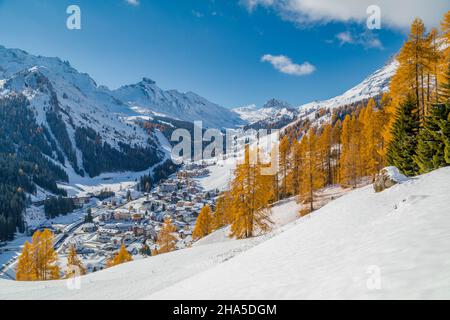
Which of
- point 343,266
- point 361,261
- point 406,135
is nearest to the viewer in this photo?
point 361,261

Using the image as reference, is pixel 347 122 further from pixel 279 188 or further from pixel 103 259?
pixel 103 259

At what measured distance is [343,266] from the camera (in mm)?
7844

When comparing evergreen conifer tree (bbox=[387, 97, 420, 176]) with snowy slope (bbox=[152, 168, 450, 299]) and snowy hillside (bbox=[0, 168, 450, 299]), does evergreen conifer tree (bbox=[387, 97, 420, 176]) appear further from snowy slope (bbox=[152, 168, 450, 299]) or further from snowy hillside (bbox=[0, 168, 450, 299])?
snowy slope (bbox=[152, 168, 450, 299])

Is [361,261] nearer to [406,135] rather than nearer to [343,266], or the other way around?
[343,266]

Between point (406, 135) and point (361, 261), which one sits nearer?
point (361, 261)

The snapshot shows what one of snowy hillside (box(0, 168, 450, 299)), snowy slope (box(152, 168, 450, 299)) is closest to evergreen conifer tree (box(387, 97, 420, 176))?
snowy hillside (box(0, 168, 450, 299))

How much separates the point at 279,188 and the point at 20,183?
18565cm

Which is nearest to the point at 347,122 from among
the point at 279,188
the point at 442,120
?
the point at 279,188

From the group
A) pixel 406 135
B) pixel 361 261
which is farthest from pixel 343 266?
pixel 406 135

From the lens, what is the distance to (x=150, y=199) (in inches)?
6713

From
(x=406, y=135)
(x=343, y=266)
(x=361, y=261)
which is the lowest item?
(x=343, y=266)

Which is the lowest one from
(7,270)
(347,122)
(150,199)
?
(7,270)

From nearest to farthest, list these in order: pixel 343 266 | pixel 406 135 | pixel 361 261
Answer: pixel 361 261, pixel 343 266, pixel 406 135
